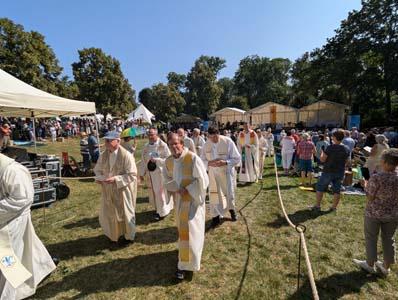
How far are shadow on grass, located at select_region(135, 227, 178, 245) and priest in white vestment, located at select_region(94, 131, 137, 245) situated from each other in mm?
501

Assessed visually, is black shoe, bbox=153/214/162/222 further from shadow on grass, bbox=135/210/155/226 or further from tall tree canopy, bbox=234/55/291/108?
tall tree canopy, bbox=234/55/291/108

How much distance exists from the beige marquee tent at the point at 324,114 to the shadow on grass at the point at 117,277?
3007 cm

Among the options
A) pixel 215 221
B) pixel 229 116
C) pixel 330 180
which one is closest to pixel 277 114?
pixel 229 116

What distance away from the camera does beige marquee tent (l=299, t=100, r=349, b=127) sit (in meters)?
29.8

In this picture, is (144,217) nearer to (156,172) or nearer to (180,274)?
(156,172)

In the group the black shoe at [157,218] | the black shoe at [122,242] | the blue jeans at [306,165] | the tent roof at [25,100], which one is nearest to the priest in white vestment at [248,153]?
the blue jeans at [306,165]

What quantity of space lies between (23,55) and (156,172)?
27.3 meters

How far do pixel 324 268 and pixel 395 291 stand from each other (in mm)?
888

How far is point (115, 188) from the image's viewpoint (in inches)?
186

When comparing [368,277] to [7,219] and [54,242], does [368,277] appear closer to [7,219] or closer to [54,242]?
[7,219]

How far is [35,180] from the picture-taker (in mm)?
7410

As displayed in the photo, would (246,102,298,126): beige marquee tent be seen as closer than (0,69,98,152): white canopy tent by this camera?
No

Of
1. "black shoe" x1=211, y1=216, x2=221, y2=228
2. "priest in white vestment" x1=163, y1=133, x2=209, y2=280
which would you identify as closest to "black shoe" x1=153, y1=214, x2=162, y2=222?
"black shoe" x1=211, y1=216, x2=221, y2=228

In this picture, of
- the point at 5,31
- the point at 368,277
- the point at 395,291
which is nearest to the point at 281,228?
the point at 368,277
